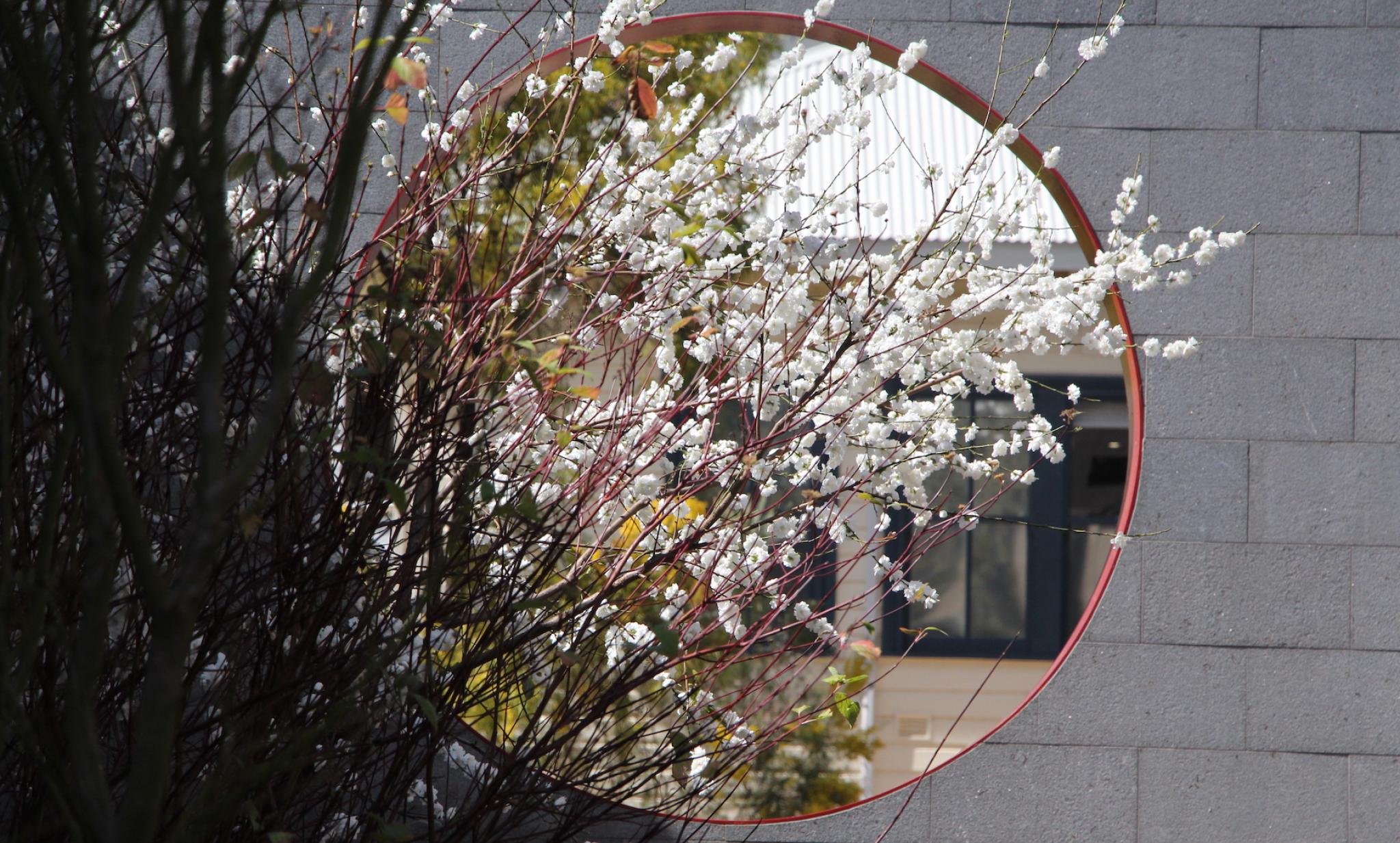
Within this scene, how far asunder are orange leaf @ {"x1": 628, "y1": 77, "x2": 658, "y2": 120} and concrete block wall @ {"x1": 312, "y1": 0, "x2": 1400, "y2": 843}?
36.2 inches

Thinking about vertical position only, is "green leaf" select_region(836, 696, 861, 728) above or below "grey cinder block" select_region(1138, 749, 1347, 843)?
above

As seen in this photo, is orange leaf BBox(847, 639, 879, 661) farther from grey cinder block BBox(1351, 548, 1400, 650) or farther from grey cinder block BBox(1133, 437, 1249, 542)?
grey cinder block BBox(1351, 548, 1400, 650)

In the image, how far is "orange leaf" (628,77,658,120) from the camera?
1484 millimetres

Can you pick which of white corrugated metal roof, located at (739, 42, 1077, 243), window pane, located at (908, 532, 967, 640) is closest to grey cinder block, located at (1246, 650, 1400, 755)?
white corrugated metal roof, located at (739, 42, 1077, 243)

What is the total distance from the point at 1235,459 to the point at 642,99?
1.47 meters

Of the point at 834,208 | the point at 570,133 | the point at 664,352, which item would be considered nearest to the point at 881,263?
the point at 834,208

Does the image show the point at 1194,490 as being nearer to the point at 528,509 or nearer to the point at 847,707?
the point at 847,707

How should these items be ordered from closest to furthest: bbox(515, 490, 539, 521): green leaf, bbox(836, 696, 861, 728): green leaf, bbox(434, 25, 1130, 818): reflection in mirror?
1. bbox(515, 490, 539, 521): green leaf
2. bbox(434, 25, 1130, 818): reflection in mirror
3. bbox(836, 696, 861, 728): green leaf

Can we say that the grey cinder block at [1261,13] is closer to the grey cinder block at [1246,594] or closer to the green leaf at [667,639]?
the grey cinder block at [1246,594]

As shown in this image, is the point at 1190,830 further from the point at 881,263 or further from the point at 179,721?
the point at 179,721

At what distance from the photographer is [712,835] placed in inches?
86.5

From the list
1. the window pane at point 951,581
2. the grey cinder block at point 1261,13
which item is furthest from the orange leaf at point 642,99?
the window pane at point 951,581

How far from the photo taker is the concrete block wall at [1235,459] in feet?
7.35

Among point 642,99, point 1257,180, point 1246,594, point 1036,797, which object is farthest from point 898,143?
point 642,99
